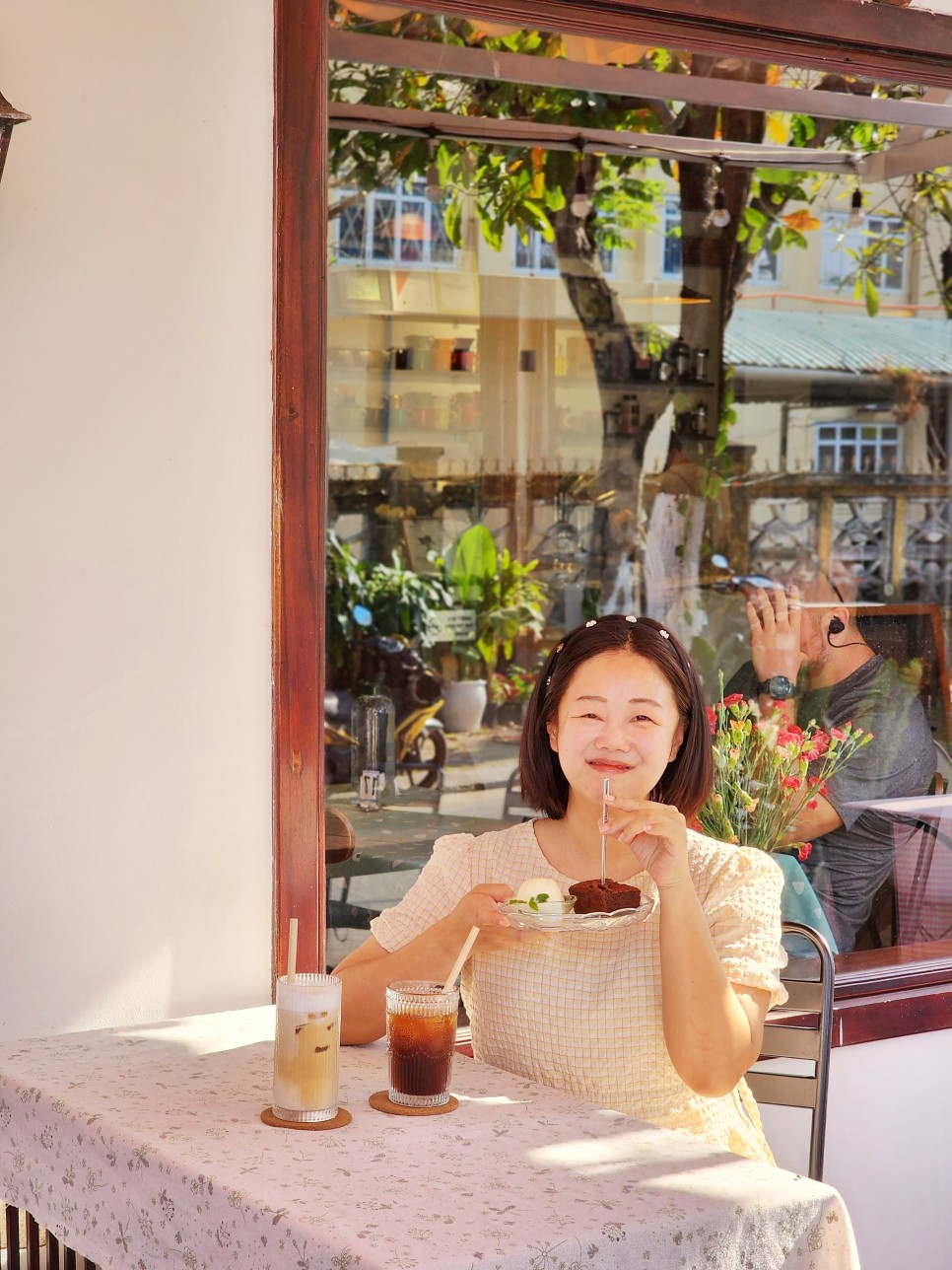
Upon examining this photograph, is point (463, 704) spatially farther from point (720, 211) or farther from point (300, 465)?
point (300, 465)

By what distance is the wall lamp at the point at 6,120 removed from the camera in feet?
5.94

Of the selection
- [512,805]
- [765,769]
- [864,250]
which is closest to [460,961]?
[765,769]

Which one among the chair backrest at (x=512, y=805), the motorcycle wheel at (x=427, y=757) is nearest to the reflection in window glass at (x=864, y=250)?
the motorcycle wheel at (x=427, y=757)

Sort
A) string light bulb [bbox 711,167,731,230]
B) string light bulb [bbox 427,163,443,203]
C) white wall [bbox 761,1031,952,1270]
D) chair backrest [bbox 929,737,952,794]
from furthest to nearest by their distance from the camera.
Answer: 1. string light bulb [bbox 711,167,731,230]
2. string light bulb [bbox 427,163,443,203]
3. chair backrest [bbox 929,737,952,794]
4. white wall [bbox 761,1031,952,1270]

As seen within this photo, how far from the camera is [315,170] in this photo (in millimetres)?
2143

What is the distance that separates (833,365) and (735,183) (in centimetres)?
184

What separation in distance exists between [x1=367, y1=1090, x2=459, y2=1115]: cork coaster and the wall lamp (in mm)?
1185

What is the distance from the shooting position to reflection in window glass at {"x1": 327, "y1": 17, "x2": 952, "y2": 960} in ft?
20.6

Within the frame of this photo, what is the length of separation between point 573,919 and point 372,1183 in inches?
17.9

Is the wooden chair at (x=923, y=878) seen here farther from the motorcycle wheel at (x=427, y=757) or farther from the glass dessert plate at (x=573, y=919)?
the motorcycle wheel at (x=427, y=757)

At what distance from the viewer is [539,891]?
1.78 m

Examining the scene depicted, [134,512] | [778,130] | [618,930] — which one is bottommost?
[618,930]

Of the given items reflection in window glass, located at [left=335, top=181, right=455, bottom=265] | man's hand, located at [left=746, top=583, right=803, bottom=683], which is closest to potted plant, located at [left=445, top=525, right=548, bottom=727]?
reflection in window glass, located at [left=335, top=181, right=455, bottom=265]

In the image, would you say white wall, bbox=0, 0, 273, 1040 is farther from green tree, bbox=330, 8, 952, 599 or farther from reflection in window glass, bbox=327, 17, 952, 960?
reflection in window glass, bbox=327, 17, 952, 960
